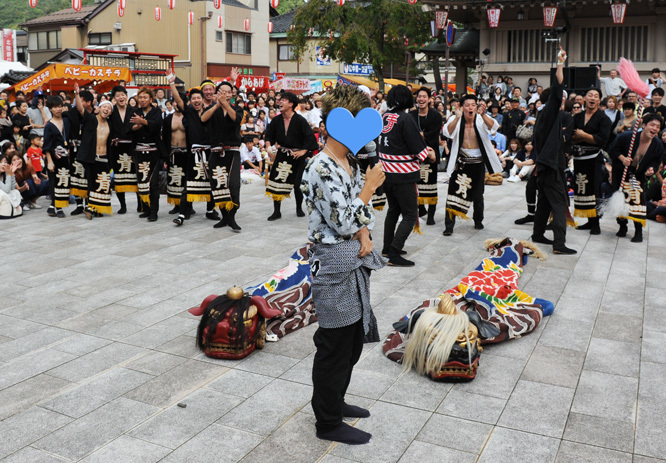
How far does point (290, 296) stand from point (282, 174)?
184 inches

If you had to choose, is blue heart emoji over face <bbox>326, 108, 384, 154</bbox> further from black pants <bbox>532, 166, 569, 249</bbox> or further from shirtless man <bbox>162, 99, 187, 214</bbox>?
shirtless man <bbox>162, 99, 187, 214</bbox>

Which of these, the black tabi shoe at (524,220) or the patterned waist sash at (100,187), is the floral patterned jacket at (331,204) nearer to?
the black tabi shoe at (524,220)

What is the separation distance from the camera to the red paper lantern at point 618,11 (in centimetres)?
1933

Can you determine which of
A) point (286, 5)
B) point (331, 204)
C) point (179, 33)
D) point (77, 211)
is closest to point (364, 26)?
point (179, 33)

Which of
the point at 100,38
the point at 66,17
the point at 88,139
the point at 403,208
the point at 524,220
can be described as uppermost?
the point at 66,17

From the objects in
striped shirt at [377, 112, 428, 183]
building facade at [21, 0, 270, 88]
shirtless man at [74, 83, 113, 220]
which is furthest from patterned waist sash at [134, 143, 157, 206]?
building facade at [21, 0, 270, 88]

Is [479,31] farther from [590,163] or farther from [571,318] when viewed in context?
[571,318]

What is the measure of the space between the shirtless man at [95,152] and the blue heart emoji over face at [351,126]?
284 inches

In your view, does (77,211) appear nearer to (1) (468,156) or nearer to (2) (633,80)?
(1) (468,156)

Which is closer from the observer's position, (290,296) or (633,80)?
(290,296)

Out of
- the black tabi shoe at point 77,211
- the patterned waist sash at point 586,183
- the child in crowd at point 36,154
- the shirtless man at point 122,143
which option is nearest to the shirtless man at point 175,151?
the shirtless man at point 122,143

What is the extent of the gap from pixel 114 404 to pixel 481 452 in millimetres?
2023

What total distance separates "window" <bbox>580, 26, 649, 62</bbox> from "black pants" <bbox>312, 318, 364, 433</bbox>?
20719mm

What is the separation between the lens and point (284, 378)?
14.1ft
